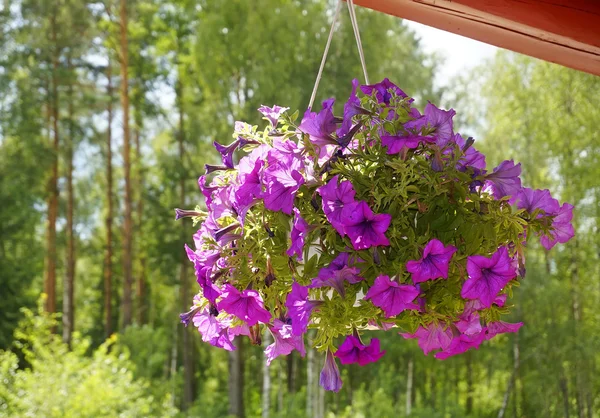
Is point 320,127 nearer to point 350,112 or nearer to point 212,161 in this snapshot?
point 350,112

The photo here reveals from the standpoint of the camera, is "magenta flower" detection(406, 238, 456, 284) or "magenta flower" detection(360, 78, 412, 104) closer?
"magenta flower" detection(406, 238, 456, 284)

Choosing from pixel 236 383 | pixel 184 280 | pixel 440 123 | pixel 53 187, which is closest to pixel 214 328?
pixel 440 123

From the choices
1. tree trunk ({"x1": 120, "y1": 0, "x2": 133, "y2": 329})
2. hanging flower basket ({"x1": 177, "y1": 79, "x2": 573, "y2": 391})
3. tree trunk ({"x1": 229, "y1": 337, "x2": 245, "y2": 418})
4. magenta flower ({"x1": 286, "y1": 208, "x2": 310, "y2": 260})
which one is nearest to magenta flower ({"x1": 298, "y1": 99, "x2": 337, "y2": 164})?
hanging flower basket ({"x1": 177, "y1": 79, "x2": 573, "y2": 391})

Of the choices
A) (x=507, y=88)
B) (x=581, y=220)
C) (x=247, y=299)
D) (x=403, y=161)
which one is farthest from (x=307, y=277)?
(x=507, y=88)

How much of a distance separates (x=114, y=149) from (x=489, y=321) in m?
9.30

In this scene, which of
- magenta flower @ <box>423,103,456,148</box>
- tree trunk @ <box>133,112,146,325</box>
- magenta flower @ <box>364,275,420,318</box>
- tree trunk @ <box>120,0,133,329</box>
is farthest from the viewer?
tree trunk @ <box>133,112,146,325</box>

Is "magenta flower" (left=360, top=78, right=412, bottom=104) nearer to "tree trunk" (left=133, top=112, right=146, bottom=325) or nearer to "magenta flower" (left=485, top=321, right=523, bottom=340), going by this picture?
"magenta flower" (left=485, top=321, right=523, bottom=340)

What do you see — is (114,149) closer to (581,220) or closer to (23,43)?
(23,43)

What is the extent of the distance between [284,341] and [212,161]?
814 cm

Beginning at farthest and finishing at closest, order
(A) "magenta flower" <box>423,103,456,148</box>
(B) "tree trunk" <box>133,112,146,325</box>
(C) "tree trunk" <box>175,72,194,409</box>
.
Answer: (B) "tree trunk" <box>133,112,146,325</box>
(C) "tree trunk" <box>175,72,194,409</box>
(A) "magenta flower" <box>423,103,456,148</box>

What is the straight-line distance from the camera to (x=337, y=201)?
881 millimetres

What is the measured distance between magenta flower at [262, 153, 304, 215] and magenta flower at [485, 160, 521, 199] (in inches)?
10.8

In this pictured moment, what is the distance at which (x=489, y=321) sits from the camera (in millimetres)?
1021

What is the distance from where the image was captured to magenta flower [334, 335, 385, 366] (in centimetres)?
93
